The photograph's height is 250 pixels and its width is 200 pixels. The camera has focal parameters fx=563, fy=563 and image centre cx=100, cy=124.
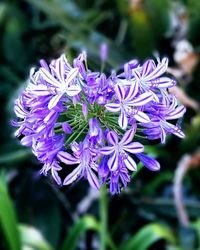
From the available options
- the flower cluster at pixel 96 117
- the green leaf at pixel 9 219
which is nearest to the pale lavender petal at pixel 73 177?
the flower cluster at pixel 96 117

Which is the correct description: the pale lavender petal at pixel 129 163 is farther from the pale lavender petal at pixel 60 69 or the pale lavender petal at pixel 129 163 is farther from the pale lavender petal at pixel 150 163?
the pale lavender petal at pixel 60 69

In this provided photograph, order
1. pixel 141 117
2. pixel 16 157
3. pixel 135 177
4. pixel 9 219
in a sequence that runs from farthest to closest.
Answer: pixel 16 157 → pixel 135 177 → pixel 9 219 → pixel 141 117

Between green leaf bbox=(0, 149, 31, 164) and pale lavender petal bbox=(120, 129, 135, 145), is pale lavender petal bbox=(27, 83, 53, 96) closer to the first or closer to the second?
pale lavender petal bbox=(120, 129, 135, 145)

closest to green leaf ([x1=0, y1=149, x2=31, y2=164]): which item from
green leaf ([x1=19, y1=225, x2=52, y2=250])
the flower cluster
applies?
green leaf ([x1=19, y1=225, x2=52, y2=250])

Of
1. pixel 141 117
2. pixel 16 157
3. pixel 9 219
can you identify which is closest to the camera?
pixel 141 117

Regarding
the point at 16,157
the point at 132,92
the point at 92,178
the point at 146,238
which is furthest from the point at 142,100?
the point at 16,157

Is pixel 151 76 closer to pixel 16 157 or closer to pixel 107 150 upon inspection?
pixel 107 150

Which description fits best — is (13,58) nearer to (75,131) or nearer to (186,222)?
(186,222)
